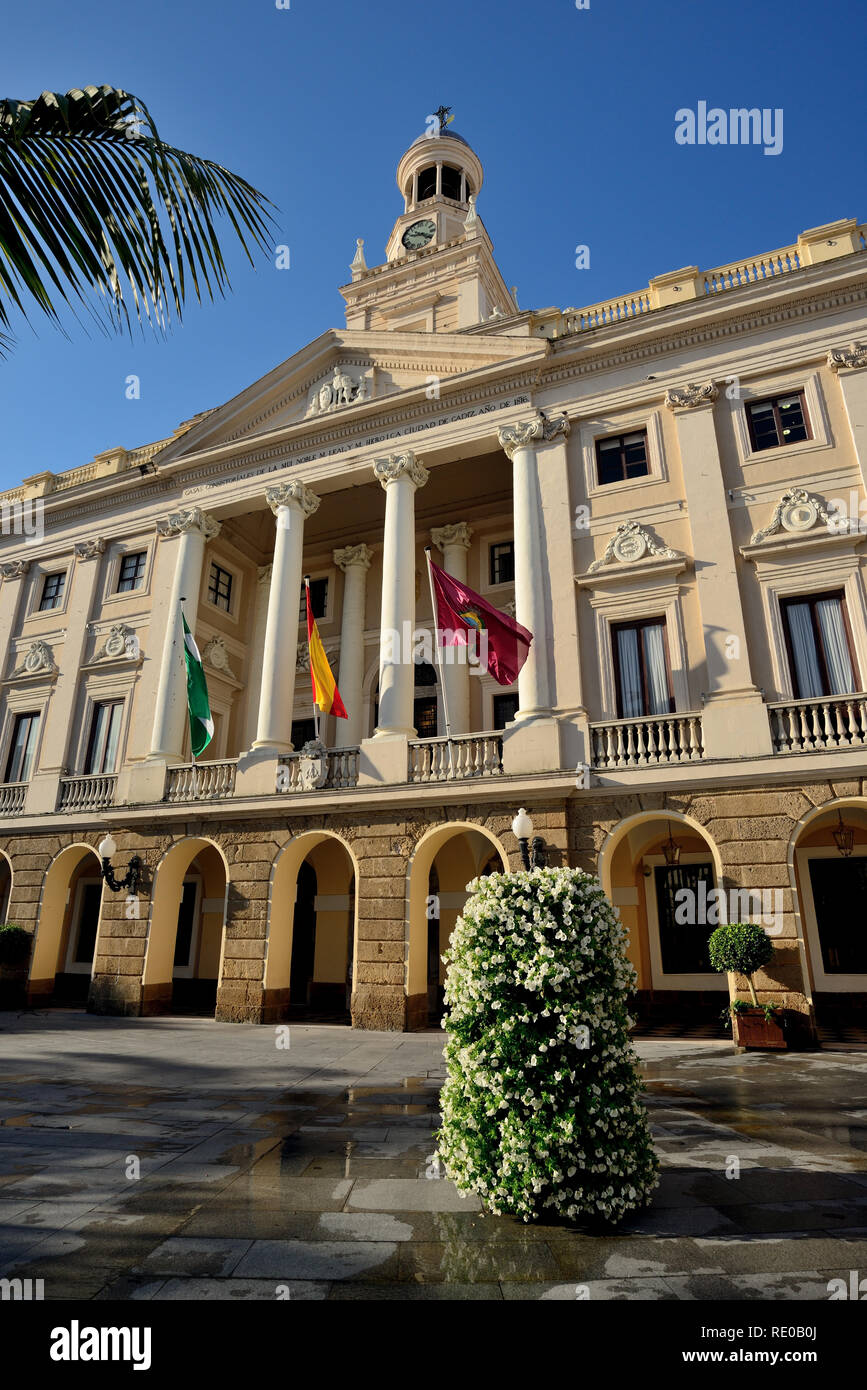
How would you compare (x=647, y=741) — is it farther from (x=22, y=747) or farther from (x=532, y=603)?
(x=22, y=747)

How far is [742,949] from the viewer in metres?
12.5

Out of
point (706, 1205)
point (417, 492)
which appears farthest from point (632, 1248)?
point (417, 492)

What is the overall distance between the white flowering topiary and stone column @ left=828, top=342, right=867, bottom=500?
46.4ft

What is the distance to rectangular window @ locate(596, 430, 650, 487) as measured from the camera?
1802cm

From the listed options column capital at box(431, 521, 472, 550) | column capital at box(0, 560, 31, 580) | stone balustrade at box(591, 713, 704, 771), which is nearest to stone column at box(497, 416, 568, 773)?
stone balustrade at box(591, 713, 704, 771)

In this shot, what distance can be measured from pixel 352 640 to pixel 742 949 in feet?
47.0

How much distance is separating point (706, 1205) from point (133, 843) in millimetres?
17537

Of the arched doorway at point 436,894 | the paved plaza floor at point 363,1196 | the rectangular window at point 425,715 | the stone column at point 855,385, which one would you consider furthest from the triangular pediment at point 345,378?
the paved plaza floor at point 363,1196

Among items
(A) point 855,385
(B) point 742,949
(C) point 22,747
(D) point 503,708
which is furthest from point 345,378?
(B) point 742,949

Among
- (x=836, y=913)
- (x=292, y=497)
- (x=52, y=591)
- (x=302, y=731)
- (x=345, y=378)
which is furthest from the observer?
(x=52, y=591)

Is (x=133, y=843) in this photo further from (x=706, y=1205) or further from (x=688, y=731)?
(x=706, y=1205)

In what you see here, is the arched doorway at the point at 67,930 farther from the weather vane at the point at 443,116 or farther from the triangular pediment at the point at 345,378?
the weather vane at the point at 443,116

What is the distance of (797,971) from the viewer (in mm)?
12977
